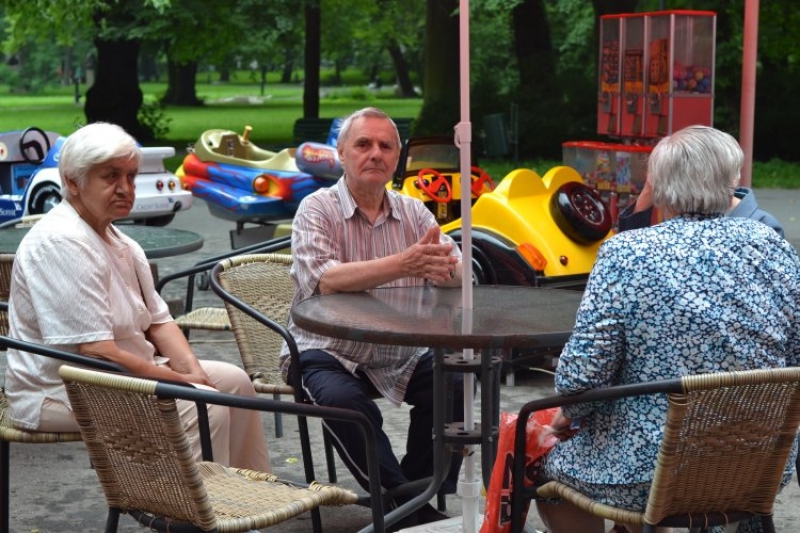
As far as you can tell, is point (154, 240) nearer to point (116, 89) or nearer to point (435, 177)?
point (435, 177)

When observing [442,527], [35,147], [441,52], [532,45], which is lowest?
[442,527]

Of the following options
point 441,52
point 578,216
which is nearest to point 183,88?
point 441,52

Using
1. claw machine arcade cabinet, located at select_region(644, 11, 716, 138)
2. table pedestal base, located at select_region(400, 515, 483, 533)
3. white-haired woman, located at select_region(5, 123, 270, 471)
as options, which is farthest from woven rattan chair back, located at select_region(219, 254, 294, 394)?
claw machine arcade cabinet, located at select_region(644, 11, 716, 138)

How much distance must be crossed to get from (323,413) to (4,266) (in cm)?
231

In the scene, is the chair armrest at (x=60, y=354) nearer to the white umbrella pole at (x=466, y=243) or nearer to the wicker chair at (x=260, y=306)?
the wicker chair at (x=260, y=306)

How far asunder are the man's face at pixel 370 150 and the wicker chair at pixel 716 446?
1.36 meters

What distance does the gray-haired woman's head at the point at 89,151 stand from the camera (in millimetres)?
3799

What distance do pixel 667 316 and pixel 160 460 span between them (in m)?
1.21

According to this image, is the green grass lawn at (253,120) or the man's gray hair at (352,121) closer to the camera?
Answer: the man's gray hair at (352,121)

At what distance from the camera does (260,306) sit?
195 inches

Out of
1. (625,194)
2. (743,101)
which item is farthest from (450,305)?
(625,194)

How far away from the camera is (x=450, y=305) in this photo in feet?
12.7

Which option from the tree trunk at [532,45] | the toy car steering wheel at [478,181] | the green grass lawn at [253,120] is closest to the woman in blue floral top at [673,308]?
the toy car steering wheel at [478,181]

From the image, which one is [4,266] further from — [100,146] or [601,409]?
[601,409]
